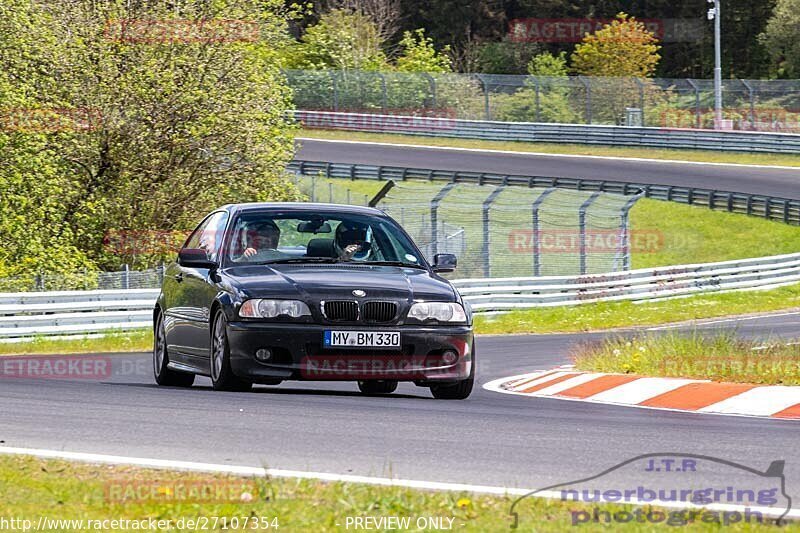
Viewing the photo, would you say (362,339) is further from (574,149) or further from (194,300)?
(574,149)

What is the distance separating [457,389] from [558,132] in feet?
159

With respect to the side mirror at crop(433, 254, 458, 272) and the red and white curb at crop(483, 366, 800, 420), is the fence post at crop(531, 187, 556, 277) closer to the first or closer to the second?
the red and white curb at crop(483, 366, 800, 420)

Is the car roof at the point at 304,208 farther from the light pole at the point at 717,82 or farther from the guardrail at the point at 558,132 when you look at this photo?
the guardrail at the point at 558,132

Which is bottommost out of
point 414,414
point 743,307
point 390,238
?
point 743,307

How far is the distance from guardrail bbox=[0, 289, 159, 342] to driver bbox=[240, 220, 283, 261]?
11.5 metres

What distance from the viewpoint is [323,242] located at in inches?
474

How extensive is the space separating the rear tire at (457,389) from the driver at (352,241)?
4.07 feet

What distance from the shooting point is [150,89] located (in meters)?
30.0

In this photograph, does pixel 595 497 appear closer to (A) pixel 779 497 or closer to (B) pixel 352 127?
(A) pixel 779 497

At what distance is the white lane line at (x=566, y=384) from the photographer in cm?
1296

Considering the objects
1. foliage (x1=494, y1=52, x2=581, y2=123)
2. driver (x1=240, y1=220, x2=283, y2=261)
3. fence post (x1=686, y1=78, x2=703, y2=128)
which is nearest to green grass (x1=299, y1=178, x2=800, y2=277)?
fence post (x1=686, y1=78, x2=703, y2=128)

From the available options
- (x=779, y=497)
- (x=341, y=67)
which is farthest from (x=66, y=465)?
(x=341, y=67)

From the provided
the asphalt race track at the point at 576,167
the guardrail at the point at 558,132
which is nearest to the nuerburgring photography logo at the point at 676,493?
the asphalt race track at the point at 576,167

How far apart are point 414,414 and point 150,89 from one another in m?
→ 21.3
